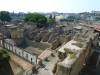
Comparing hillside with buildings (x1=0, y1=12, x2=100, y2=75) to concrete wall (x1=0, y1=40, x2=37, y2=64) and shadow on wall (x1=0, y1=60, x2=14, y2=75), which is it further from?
shadow on wall (x1=0, y1=60, x2=14, y2=75)

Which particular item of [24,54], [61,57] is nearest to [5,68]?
[24,54]

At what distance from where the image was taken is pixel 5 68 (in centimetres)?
1905

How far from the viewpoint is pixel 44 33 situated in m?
37.2

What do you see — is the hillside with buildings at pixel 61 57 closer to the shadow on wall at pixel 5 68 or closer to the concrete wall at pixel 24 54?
the concrete wall at pixel 24 54

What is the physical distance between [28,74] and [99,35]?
13713mm

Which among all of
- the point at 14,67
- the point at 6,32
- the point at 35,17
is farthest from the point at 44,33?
the point at 14,67

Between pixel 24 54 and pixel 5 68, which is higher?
pixel 24 54

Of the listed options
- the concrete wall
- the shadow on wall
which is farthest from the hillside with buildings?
Answer: the shadow on wall

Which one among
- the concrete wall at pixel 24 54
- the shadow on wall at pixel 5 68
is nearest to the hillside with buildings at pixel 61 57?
the concrete wall at pixel 24 54

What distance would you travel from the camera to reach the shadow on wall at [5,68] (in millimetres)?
18453

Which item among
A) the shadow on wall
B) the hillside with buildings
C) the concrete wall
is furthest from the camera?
the shadow on wall

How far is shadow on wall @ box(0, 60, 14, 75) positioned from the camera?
18453 millimetres

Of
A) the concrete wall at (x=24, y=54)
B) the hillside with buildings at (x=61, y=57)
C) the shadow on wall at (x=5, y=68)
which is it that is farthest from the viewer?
the shadow on wall at (x=5, y=68)

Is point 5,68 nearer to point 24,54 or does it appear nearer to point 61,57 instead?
point 24,54
